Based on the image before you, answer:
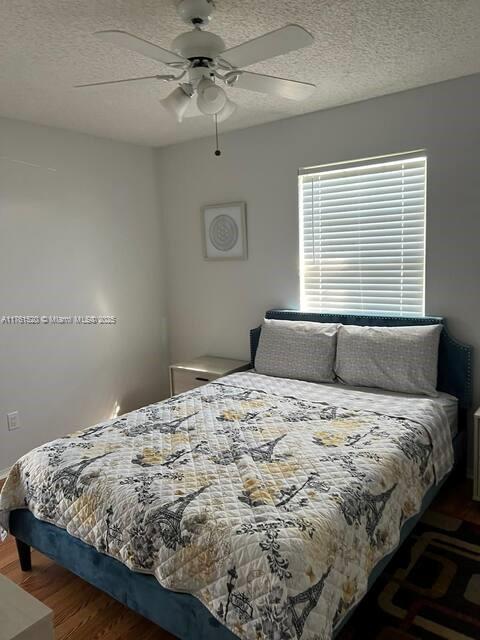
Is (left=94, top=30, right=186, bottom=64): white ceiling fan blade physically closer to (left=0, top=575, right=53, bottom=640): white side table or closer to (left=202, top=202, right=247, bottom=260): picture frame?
(left=0, top=575, right=53, bottom=640): white side table

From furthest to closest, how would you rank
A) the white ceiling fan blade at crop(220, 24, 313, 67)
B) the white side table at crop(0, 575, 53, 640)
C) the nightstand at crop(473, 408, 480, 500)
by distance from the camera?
the nightstand at crop(473, 408, 480, 500)
the white ceiling fan blade at crop(220, 24, 313, 67)
the white side table at crop(0, 575, 53, 640)

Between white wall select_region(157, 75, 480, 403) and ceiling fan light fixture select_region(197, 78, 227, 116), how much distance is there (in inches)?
62.0

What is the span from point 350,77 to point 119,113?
4.89 feet

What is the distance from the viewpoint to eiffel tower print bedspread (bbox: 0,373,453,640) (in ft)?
4.86

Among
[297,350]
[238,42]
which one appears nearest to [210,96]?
[238,42]

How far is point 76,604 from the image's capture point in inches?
82.8

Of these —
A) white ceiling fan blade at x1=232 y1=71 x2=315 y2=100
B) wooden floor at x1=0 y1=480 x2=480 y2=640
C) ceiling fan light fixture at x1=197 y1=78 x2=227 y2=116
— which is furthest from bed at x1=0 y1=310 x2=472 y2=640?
white ceiling fan blade at x1=232 y1=71 x2=315 y2=100

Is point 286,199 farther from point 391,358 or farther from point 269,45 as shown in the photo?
point 269,45

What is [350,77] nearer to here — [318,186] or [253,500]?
[318,186]

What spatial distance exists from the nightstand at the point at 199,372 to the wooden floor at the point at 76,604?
1.63 metres

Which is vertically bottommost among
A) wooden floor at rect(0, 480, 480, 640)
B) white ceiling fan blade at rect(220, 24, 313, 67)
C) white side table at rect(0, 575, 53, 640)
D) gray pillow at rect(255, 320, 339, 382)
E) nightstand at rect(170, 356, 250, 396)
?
wooden floor at rect(0, 480, 480, 640)

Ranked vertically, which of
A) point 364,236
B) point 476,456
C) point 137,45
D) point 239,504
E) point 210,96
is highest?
point 137,45

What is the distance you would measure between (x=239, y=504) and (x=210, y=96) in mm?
1558

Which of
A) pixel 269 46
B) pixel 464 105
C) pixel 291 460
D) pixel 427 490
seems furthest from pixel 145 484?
pixel 464 105
